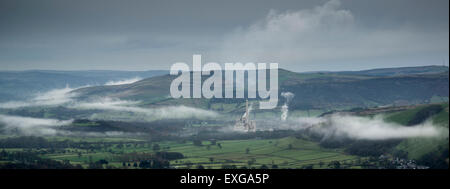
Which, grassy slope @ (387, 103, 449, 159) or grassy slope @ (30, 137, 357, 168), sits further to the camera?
grassy slope @ (30, 137, 357, 168)

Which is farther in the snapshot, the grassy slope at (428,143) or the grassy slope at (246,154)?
the grassy slope at (246,154)

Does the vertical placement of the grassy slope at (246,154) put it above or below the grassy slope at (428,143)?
below

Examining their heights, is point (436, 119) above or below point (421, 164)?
above

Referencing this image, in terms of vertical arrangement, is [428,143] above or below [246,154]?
above

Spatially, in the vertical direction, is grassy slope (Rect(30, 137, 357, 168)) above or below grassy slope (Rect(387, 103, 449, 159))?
below

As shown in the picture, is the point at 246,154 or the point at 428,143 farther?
the point at 246,154
